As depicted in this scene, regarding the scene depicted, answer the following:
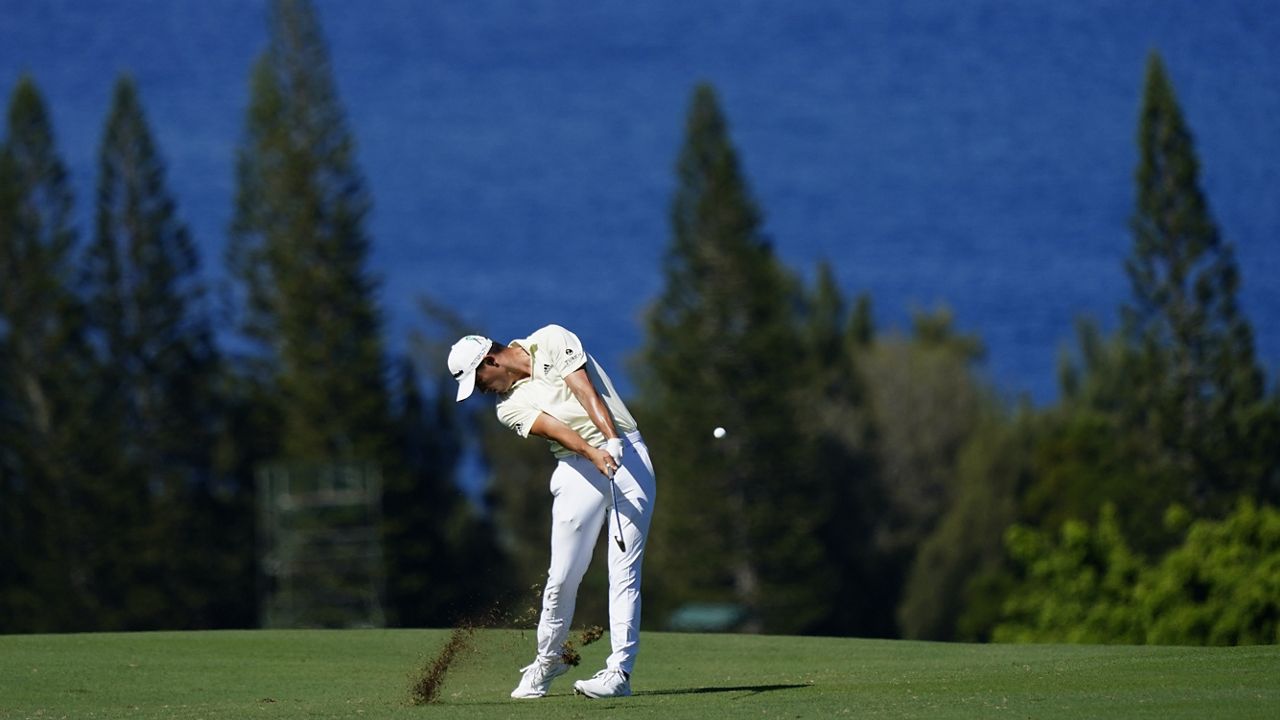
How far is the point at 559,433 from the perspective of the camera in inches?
377

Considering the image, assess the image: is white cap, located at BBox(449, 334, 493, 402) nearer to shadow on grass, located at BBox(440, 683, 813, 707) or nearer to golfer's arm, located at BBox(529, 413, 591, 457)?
golfer's arm, located at BBox(529, 413, 591, 457)

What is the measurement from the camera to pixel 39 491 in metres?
57.8

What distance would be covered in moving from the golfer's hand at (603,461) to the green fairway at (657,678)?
3.46 ft

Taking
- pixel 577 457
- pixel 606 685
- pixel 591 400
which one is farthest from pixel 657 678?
pixel 591 400

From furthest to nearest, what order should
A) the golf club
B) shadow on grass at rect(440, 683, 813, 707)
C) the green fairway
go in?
shadow on grass at rect(440, 683, 813, 707), the golf club, the green fairway

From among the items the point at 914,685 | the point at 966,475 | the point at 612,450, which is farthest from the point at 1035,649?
the point at 966,475

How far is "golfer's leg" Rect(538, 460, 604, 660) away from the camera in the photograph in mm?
9742

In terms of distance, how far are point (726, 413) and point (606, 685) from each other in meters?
49.9

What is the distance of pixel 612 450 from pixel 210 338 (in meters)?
52.3

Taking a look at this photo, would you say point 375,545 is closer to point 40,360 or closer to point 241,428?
point 241,428

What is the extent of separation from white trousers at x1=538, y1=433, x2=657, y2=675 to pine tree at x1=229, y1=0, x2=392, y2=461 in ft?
160

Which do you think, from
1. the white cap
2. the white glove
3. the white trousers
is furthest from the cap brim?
the white glove

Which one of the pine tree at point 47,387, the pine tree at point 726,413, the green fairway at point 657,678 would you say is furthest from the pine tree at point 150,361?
the green fairway at point 657,678

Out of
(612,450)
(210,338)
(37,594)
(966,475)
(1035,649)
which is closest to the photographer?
(612,450)
